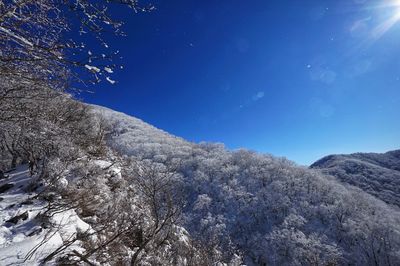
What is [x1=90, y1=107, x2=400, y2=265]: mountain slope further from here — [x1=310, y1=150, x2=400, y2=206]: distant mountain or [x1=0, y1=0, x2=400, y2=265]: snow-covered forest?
[x1=310, y1=150, x2=400, y2=206]: distant mountain

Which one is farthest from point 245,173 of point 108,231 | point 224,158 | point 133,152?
point 108,231

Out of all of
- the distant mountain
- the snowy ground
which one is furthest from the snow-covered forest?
the distant mountain

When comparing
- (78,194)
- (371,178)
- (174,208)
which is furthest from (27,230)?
(371,178)

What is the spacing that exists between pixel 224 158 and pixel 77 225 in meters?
79.9

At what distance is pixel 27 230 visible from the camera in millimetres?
5051

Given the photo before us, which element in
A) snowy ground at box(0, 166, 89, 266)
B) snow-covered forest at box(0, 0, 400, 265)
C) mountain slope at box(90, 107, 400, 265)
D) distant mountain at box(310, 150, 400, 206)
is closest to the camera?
snow-covered forest at box(0, 0, 400, 265)

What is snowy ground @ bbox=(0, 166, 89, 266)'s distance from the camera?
409 centimetres

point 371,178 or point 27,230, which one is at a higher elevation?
point 371,178

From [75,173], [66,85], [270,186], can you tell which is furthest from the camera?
[270,186]

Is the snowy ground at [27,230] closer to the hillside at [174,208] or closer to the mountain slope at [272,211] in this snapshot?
the hillside at [174,208]

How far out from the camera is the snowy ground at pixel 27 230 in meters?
4.09

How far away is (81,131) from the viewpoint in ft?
42.8

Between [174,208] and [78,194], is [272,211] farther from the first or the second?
[78,194]

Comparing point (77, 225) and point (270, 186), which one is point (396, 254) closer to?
point (270, 186)
